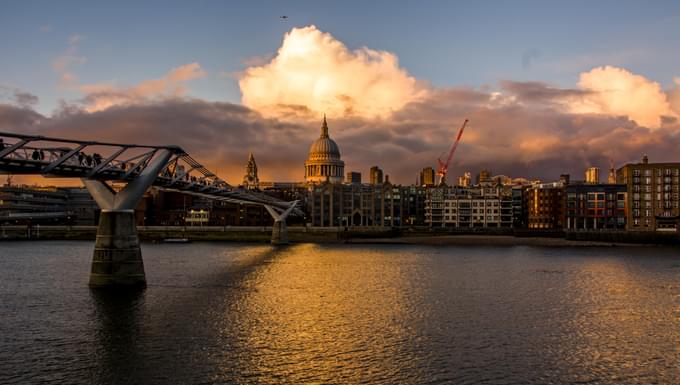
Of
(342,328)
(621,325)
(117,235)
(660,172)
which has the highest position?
(660,172)

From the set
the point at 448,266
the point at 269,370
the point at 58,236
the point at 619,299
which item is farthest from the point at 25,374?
the point at 58,236

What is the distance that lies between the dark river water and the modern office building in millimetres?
104208

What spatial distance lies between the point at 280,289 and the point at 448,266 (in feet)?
105

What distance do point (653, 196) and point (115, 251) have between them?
153917 millimetres

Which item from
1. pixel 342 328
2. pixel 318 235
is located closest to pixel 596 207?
pixel 318 235

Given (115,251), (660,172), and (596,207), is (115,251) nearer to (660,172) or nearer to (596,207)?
(660,172)

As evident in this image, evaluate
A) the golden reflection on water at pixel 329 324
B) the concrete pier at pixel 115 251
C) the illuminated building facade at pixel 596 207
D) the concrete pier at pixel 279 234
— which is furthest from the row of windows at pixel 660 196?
the concrete pier at pixel 115 251

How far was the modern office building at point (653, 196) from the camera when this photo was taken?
167125 mm

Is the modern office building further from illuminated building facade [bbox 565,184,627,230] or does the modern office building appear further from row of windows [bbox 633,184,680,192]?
illuminated building facade [bbox 565,184,627,230]

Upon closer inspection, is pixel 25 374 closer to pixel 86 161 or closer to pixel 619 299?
pixel 86 161

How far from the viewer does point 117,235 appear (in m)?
54.2

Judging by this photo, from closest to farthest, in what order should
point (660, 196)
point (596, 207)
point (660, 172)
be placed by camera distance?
point (660, 196), point (660, 172), point (596, 207)

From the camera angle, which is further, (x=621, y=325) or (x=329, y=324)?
(x=621, y=325)

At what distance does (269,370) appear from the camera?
3133cm
